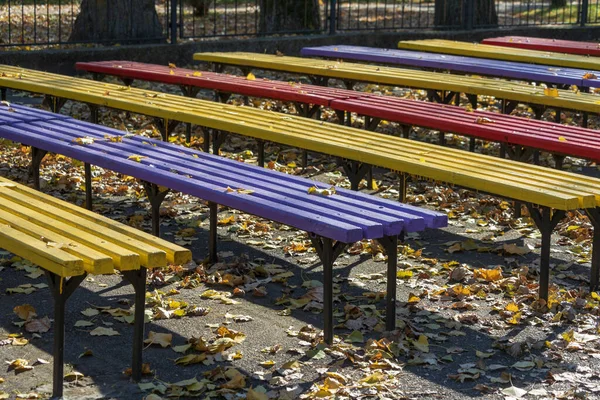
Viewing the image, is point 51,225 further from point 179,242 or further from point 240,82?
point 240,82

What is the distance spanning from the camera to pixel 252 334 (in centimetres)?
530

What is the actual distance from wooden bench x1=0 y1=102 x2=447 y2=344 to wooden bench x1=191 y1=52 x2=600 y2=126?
3.26 meters

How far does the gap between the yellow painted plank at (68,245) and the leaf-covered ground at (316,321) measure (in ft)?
1.72

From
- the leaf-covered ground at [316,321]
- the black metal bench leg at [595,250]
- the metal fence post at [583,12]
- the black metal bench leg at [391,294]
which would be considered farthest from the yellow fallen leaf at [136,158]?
the metal fence post at [583,12]

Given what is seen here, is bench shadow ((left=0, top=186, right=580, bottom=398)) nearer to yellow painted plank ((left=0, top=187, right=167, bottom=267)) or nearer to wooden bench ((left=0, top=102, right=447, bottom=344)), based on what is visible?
wooden bench ((left=0, top=102, right=447, bottom=344))

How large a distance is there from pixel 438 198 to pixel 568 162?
Result: 193 centimetres

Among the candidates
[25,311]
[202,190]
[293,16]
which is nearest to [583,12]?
[293,16]

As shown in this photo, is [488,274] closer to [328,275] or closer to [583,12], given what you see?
[328,275]

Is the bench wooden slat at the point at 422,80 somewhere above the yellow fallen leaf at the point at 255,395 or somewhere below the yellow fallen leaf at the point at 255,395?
above

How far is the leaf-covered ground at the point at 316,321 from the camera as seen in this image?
15.5 ft

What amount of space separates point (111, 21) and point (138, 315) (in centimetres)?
932

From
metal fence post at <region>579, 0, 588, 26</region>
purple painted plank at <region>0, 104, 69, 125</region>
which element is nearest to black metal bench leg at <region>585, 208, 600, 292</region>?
purple painted plank at <region>0, 104, 69, 125</region>

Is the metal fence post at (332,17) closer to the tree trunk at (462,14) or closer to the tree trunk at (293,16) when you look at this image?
the tree trunk at (293,16)

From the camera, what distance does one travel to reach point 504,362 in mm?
5062
